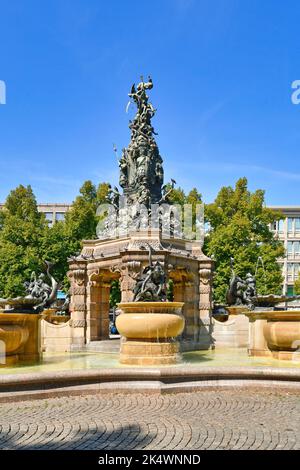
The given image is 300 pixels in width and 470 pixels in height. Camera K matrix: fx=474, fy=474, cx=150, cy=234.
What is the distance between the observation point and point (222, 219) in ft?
131

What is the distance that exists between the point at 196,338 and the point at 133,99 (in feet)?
41.3

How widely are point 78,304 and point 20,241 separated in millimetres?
20429

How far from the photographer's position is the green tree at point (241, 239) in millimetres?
36188

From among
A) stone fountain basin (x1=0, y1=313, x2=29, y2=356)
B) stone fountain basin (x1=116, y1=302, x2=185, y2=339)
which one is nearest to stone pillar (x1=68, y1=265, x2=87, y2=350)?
stone fountain basin (x1=0, y1=313, x2=29, y2=356)

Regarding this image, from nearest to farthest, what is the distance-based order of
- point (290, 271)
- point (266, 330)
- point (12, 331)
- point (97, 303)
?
point (12, 331) → point (266, 330) → point (97, 303) → point (290, 271)

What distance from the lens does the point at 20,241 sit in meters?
38.6

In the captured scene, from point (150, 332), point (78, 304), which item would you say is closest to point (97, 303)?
point (78, 304)

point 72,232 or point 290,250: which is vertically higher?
point 72,232

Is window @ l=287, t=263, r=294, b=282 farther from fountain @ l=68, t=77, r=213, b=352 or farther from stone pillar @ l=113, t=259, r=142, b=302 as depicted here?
stone pillar @ l=113, t=259, r=142, b=302

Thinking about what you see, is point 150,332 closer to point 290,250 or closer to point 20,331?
point 20,331

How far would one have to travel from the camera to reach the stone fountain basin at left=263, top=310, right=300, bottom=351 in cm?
1127

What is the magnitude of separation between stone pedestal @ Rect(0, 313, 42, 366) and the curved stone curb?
2.18m

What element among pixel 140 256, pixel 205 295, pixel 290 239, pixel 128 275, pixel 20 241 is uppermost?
pixel 290 239

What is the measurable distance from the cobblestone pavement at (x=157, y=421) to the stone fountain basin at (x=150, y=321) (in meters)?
2.21
